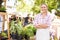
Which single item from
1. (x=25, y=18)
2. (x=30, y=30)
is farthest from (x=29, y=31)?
(x=25, y=18)

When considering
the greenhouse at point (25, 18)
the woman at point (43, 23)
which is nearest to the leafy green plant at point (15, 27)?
the greenhouse at point (25, 18)

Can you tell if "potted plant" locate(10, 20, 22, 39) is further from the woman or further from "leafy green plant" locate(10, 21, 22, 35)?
the woman

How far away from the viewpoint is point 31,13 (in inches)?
84.9

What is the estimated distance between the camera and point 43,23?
2.11 metres

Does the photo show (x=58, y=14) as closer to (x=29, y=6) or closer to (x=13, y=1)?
(x=29, y=6)

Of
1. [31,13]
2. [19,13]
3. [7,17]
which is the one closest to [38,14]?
[31,13]

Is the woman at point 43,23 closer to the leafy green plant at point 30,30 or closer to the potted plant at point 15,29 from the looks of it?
the leafy green plant at point 30,30

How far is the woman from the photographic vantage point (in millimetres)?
2100

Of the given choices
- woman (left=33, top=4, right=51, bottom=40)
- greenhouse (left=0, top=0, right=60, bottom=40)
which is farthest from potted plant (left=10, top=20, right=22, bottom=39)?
woman (left=33, top=4, right=51, bottom=40)

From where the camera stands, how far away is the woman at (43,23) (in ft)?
6.89

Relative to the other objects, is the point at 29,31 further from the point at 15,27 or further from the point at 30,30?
the point at 15,27

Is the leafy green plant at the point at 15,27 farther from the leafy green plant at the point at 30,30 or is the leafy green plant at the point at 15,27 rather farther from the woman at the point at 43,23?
the woman at the point at 43,23

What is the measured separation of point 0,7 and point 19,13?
25 cm

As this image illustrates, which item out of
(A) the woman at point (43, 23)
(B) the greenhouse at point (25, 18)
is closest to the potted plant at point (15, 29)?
(B) the greenhouse at point (25, 18)
